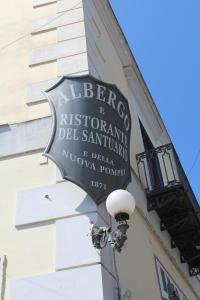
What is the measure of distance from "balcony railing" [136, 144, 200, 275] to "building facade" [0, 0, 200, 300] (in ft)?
0.08

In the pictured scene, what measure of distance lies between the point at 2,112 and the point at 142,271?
131 inches

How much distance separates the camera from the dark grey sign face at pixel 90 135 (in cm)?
630

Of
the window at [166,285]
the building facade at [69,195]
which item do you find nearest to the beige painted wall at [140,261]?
the building facade at [69,195]

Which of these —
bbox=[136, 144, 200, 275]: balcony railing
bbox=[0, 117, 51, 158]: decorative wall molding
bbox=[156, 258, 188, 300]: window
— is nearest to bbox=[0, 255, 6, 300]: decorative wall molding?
bbox=[0, 117, 51, 158]: decorative wall molding

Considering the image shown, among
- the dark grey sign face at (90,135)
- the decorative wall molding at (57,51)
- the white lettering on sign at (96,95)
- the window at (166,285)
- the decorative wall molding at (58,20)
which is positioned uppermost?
A: the decorative wall molding at (58,20)

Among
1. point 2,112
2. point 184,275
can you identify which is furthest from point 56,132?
point 184,275

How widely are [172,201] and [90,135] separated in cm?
330

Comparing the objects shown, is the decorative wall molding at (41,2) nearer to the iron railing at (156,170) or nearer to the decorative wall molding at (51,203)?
the iron railing at (156,170)

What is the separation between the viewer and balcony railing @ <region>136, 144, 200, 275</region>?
29.8 ft

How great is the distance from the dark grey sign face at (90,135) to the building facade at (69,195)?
0.27 metres

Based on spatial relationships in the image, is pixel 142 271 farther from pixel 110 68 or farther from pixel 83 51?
pixel 110 68

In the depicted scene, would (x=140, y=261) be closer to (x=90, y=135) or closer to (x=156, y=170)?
(x=90, y=135)

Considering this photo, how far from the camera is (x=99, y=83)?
7.14m

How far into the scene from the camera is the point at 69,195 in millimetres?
6262
